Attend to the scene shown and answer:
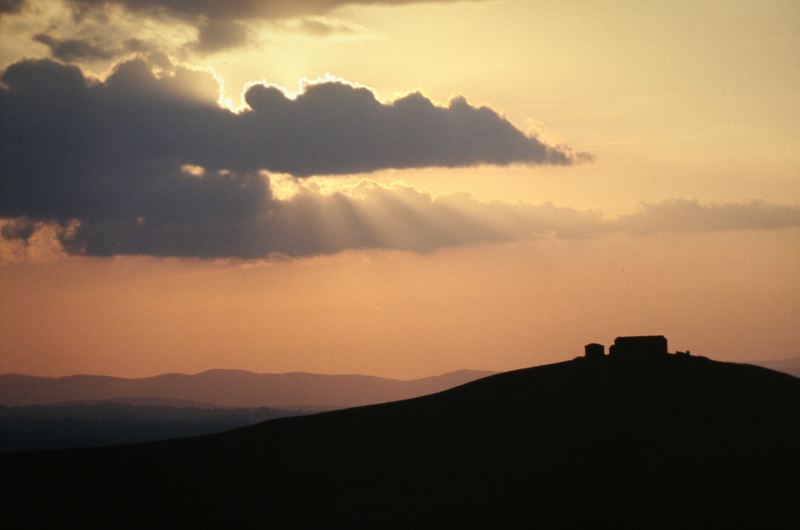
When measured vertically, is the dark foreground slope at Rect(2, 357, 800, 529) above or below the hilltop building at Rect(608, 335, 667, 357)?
below

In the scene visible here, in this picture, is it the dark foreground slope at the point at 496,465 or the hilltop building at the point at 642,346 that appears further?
the hilltop building at the point at 642,346

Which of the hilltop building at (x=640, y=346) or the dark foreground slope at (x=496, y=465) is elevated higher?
the hilltop building at (x=640, y=346)

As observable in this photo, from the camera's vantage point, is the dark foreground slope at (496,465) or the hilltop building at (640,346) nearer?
the dark foreground slope at (496,465)

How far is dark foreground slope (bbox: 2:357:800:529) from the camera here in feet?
231

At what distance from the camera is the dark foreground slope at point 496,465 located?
7044 cm

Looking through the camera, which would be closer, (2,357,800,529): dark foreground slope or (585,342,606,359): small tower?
(2,357,800,529): dark foreground slope

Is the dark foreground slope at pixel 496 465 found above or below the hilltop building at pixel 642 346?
below

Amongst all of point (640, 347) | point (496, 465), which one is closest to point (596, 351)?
point (640, 347)

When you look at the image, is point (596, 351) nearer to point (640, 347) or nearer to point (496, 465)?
point (640, 347)

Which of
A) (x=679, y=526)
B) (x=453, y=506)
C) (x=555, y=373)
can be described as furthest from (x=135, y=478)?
(x=679, y=526)

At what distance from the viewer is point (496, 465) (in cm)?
7844

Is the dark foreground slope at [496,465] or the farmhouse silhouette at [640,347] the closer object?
the dark foreground slope at [496,465]

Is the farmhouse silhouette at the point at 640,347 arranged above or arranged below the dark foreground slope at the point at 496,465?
above

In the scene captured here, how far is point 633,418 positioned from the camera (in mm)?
82625
